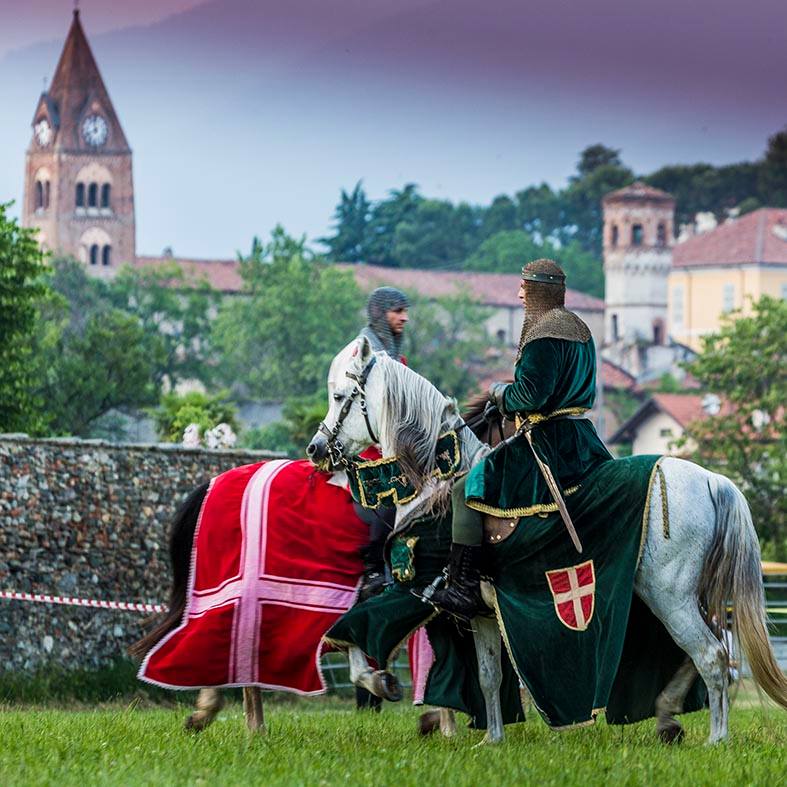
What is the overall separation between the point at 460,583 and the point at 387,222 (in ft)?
485

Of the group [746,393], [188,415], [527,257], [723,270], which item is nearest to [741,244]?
[723,270]

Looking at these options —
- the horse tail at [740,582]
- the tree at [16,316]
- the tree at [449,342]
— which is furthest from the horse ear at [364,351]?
the tree at [449,342]

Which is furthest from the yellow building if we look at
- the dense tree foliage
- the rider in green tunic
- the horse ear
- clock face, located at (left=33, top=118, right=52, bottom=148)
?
the rider in green tunic

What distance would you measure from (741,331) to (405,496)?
49545mm

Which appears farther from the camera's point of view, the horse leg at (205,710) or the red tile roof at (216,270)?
the red tile roof at (216,270)

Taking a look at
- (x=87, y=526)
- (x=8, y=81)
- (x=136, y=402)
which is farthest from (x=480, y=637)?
(x=8, y=81)

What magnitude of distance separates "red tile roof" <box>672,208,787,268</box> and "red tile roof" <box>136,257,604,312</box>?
9118mm

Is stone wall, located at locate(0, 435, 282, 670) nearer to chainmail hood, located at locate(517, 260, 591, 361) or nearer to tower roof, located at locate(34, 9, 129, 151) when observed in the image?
chainmail hood, located at locate(517, 260, 591, 361)

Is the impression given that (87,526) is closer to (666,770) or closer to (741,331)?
(666,770)

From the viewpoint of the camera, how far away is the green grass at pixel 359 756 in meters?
7.40

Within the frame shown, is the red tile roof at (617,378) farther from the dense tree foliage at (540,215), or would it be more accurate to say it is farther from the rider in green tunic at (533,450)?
the rider in green tunic at (533,450)

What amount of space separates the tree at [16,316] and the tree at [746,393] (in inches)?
1100

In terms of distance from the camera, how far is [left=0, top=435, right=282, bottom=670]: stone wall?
14523 millimetres

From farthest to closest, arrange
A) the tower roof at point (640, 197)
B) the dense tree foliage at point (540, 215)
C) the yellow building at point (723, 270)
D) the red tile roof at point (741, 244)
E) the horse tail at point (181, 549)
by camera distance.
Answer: the dense tree foliage at point (540, 215)
the tower roof at point (640, 197)
the red tile roof at point (741, 244)
the yellow building at point (723, 270)
the horse tail at point (181, 549)
